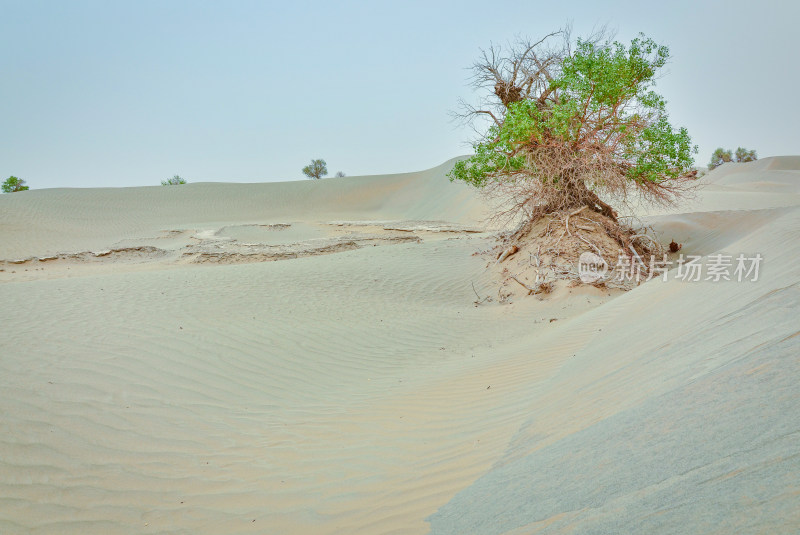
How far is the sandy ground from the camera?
177 cm

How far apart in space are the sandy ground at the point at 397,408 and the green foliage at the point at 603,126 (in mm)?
3345

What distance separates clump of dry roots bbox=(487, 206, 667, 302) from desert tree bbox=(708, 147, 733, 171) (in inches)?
2096

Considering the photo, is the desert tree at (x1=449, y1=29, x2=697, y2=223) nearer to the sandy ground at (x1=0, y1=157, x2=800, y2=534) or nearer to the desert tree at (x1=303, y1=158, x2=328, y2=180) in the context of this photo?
the sandy ground at (x1=0, y1=157, x2=800, y2=534)

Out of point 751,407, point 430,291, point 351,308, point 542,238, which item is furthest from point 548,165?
point 751,407

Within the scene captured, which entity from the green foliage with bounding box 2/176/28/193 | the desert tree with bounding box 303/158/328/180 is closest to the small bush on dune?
the desert tree with bounding box 303/158/328/180

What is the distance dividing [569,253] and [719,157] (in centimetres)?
5718

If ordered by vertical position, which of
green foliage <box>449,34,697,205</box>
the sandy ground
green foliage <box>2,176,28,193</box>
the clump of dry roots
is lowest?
the sandy ground

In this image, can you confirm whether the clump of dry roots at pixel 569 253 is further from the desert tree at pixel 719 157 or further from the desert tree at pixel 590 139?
the desert tree at pixel 719 157

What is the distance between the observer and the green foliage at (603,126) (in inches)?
405

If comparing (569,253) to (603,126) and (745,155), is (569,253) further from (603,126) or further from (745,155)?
(745,155)

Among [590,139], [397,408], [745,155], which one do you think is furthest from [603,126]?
[745,155]

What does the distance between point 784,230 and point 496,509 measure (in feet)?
15.8

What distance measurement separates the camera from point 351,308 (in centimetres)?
932

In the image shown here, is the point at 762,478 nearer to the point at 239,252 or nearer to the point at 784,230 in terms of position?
the point at 784,230
